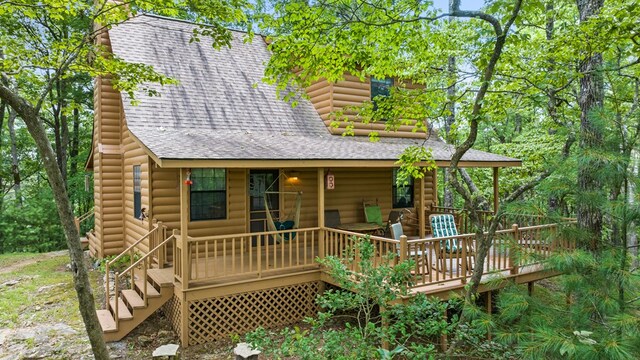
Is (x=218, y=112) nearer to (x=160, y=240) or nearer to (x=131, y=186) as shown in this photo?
(x=131, y=186)

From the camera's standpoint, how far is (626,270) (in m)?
3.20

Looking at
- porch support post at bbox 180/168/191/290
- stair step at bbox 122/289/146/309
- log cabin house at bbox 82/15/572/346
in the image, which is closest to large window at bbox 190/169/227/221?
log cabin house at bbox 82/15/572/346

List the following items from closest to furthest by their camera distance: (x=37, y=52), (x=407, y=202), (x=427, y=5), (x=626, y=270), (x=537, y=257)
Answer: (x=626, y=270), (x=537, y=257), (x=427, y=5), (x=37, y=52), (x=407, y=202)

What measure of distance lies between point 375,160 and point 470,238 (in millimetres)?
2459

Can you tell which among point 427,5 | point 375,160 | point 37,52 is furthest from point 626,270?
point 37,52

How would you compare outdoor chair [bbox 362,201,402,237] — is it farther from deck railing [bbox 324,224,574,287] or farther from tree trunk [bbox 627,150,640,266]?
tree trunk [bbox 627,150,640,266]

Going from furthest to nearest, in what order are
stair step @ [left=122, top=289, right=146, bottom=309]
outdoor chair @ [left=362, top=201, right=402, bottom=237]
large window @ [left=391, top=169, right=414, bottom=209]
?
large window @ [left=391, top=169, right=414, bottom=209] < outdoor chair @ [left=362, top=201, right=402, bottom=237] < stair step @ [left=122, top=289, right=146, bottom=309]

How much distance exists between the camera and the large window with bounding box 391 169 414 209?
11812 mm

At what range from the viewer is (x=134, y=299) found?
718cm

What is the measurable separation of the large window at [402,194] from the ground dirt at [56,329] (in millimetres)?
6660

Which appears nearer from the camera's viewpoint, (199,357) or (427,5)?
(427,5)

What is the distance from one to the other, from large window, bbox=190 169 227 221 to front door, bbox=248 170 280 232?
68cm

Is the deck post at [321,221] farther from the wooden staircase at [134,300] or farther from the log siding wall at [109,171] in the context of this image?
the log siding wall at [109,171]

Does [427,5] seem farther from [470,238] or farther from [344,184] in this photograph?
[344,184]
